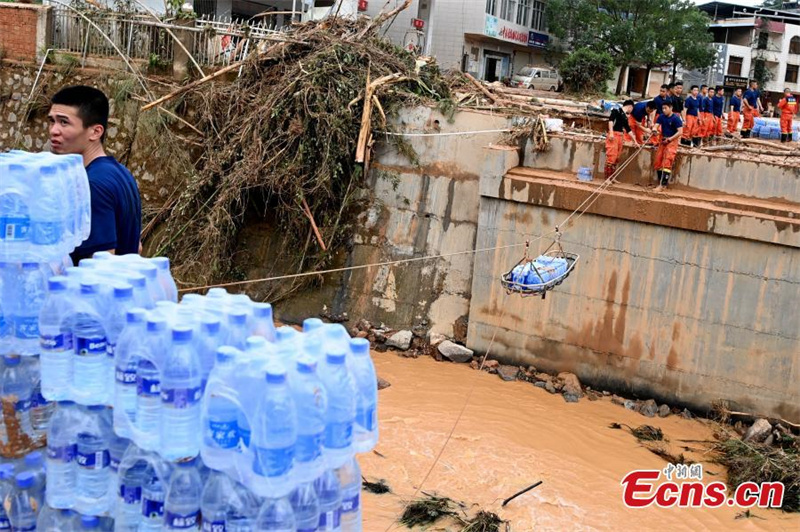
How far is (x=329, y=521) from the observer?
3.29m

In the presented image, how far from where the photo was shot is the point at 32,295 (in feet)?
12.5

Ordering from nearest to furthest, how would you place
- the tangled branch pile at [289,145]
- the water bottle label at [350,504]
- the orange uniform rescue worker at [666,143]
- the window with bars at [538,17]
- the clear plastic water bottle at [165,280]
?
1. the water bottle label at [350,504]
2. the clear plastic water bottle at [165,280]
3. the orange uniform rescue worker at [666,143]
4. the tangled branch pile at [289,145]
5. the window with bars at [538,17]

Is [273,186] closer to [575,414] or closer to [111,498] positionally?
[575,414]

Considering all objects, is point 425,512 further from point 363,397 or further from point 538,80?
point 538,80

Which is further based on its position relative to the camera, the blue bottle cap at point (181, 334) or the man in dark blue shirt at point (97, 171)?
the man in dark blue shirt at point (97, 171)

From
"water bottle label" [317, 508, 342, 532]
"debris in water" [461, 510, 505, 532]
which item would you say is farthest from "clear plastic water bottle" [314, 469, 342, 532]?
"debris in water" [461, 510, 505, 532]

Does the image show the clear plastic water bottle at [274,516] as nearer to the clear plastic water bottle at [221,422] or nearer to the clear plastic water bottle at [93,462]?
the clear plastic water bottle at [221,422]

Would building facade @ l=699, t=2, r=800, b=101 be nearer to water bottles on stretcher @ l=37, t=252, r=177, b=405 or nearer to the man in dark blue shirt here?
the man in dark blue shirt

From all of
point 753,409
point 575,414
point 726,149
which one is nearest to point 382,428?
point 575,414

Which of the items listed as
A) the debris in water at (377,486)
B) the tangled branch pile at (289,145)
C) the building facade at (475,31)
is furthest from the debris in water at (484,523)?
the building facade at (475,31)

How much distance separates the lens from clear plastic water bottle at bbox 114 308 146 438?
11.0 ft

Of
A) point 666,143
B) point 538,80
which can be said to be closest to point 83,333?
point 666,143

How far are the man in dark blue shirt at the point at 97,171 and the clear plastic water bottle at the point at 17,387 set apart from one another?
2.60ft

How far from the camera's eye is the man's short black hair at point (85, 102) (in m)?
4.61
